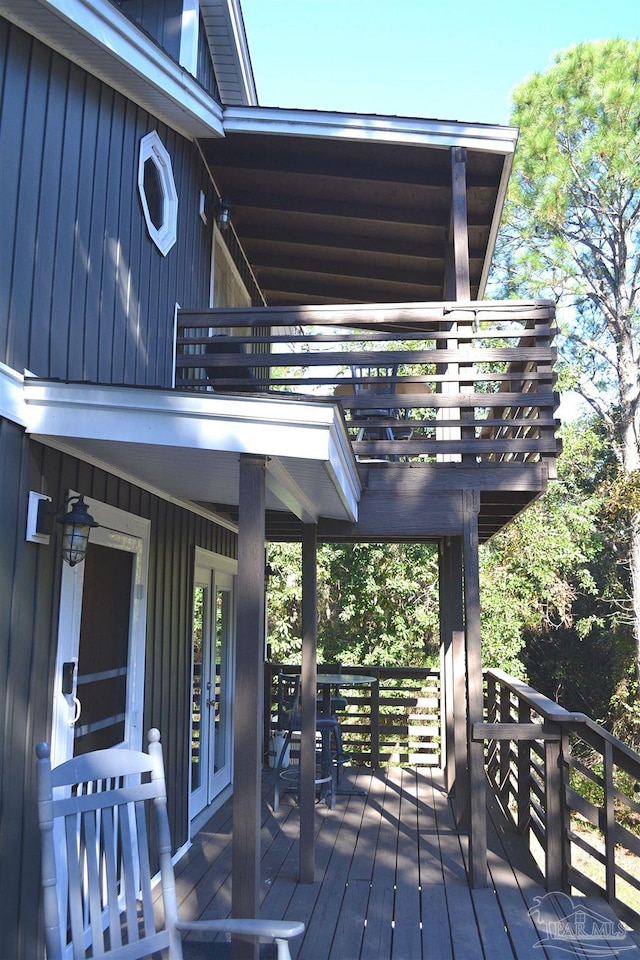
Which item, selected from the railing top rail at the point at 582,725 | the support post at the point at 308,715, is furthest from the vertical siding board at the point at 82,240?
the railing top rail at the point at 582,725

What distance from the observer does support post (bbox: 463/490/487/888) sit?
4496mm

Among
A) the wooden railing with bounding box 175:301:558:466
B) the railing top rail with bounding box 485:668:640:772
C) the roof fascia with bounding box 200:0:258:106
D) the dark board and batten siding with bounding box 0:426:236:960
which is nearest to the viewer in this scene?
the dark board and batten siding with bounding box 0:426:236:960

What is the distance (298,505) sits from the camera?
420cm

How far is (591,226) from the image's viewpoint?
14148 millimetres

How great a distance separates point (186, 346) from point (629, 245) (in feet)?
35.6

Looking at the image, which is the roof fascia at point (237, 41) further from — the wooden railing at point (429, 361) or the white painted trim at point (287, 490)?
the white painted trim at point (287, 490)

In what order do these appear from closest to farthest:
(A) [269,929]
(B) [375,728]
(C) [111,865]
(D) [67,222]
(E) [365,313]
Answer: (A) [269,929]
(C) [111,865]
(D) [67,222]
(E) [365,313]
(B) [375,728]

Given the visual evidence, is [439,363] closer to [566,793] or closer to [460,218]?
[460,218]

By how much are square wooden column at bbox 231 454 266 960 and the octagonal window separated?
2378mm

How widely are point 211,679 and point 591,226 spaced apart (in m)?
11.4

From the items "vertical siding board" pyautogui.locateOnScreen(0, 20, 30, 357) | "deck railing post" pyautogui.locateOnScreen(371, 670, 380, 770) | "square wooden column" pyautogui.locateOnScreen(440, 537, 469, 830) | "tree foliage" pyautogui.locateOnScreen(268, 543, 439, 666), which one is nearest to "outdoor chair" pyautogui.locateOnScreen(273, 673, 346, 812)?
"deck railing post" pyautogui.locateOnScreen(371, 670, 380, 770)

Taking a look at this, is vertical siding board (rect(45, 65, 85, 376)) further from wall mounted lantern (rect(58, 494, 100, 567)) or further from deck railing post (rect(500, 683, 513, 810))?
deck railing post (rect(500, 683, 513, 810))

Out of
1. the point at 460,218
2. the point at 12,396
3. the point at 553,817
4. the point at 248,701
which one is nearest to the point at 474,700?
the point at 553,817

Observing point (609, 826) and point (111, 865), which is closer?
point (111, 865)
